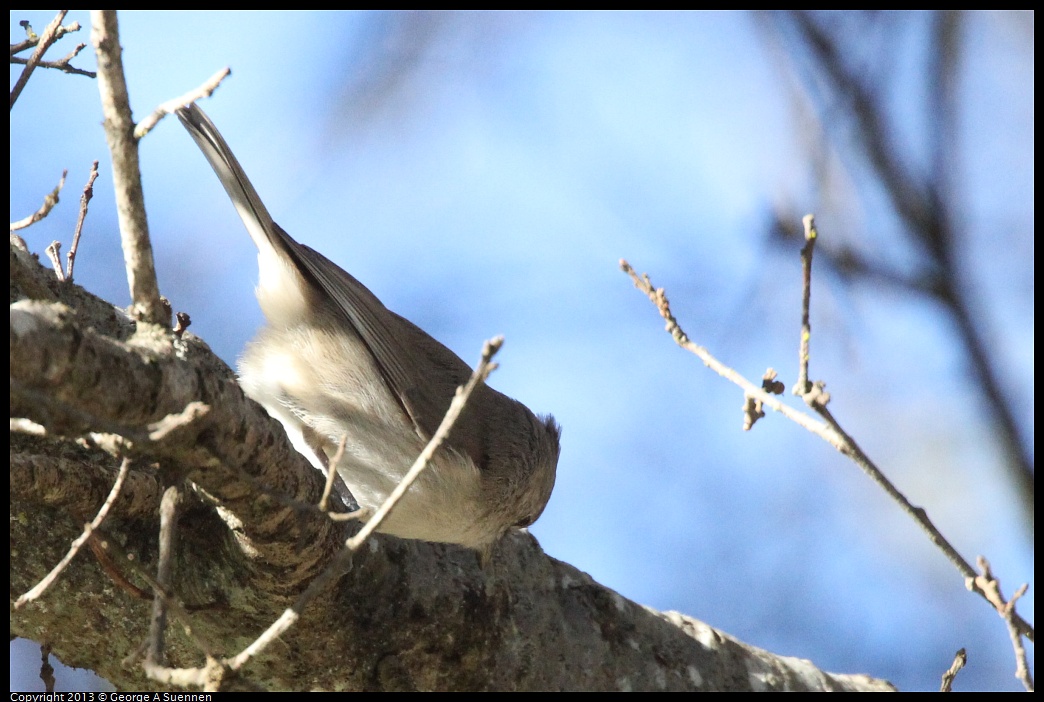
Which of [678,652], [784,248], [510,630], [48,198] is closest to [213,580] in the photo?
[510,630]

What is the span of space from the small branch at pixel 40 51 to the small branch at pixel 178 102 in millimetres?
759

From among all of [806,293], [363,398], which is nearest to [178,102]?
[806,293]

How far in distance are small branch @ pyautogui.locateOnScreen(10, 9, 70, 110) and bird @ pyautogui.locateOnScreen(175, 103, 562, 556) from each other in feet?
2.01

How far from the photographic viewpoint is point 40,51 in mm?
2504

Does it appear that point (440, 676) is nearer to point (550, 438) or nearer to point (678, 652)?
point (678, 652)

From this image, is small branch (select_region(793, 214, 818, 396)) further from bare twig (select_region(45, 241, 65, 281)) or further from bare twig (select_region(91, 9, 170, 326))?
bare twig (select_region(45, 241, 65, 281))

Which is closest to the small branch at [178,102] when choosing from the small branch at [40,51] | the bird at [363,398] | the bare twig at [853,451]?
the small branch at [40,51]

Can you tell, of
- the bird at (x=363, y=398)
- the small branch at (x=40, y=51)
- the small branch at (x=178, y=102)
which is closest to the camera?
the small branch at (x=178, y=102)

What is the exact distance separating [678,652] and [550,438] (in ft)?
4.49

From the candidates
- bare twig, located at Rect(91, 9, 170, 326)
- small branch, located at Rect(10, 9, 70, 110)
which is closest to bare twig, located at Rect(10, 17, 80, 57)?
small branch, located at Rect(10, 9, 70, 110)

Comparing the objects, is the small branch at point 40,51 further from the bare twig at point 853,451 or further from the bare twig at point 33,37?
the bare twig at point 853,451

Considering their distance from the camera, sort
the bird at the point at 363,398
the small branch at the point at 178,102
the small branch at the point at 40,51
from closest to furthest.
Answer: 1. the small branch at the point at 178,102
2. the small branch at the point at 40,51
3. the bird at the point at 363,398

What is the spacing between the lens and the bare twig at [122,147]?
169 centimetres

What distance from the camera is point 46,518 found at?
245 centimetres
